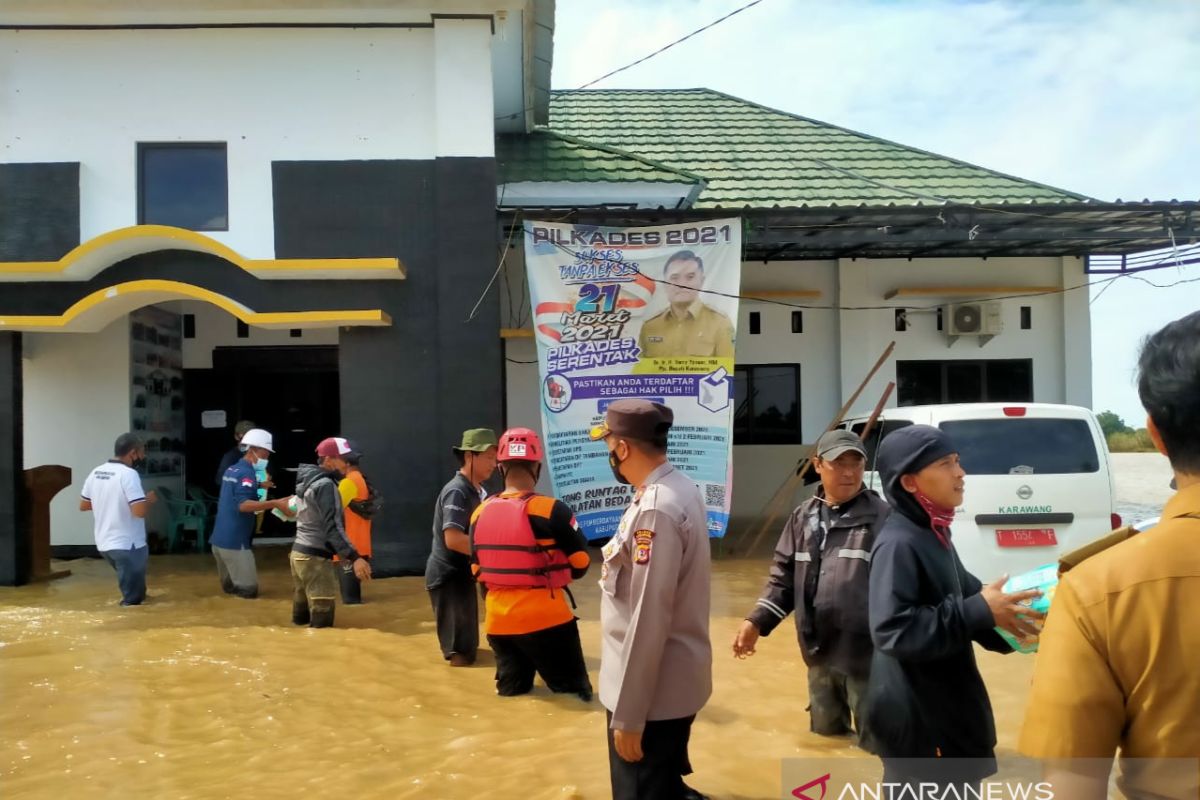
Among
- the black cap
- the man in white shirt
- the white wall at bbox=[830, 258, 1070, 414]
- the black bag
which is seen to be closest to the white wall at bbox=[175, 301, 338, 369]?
the man in white shirt

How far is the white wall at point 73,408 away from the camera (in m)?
11.6

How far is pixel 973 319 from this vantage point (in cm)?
1305

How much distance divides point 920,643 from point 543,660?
3.32 meters

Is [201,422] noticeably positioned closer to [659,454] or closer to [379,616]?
[379,616]

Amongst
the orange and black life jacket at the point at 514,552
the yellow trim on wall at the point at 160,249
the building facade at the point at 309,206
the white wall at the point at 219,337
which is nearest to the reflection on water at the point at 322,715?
the orange and black life jacket at the point at 514,552

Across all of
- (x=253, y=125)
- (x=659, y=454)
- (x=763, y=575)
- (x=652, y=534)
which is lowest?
(x=763, y=575)

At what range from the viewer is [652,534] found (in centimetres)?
287

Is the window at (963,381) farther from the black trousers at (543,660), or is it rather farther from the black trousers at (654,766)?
the black trousers at (654,766)

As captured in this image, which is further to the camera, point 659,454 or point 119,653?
point 119,653

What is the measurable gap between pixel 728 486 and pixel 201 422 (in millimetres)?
8108

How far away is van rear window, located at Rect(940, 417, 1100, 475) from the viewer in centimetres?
706

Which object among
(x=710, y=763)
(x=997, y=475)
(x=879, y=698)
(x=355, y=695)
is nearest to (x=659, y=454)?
(x=879, y=698)

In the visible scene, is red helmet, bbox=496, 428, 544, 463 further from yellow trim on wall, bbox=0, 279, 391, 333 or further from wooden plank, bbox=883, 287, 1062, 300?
wooden plank, bbox=883, 287, 1062, 300

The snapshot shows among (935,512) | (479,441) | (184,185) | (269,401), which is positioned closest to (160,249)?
(184,185)
